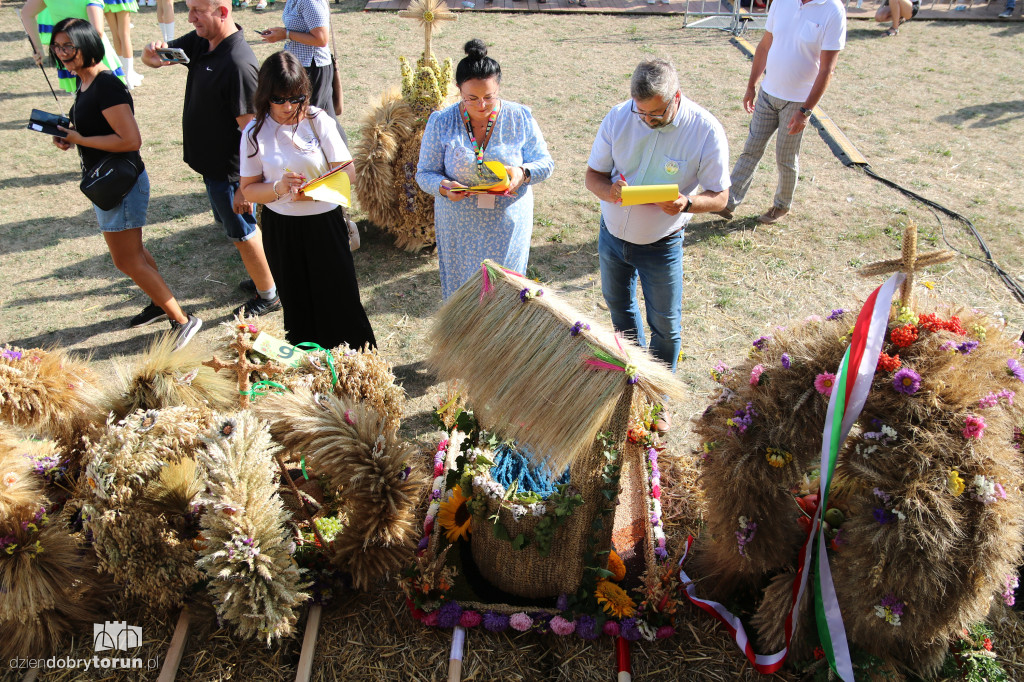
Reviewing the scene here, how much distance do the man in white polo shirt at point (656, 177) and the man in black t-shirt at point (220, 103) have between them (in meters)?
2.40

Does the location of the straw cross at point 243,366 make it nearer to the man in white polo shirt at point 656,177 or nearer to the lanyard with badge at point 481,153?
the lanyard with badge at point 481,153

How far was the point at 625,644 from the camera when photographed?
111 inches

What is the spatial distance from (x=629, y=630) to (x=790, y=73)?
15.1ft

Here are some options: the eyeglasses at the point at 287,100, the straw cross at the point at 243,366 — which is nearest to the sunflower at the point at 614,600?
the straw cross at the point at 243,366

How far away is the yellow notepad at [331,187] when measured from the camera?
353 cm

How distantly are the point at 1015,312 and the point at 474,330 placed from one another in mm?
4676

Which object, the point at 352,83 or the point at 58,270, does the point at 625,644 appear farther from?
the point at 352,83

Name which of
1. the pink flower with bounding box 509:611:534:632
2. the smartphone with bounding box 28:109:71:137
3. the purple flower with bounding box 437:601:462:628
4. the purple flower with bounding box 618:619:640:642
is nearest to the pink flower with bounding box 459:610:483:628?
the purple flower with bounding box 437:601:462:628

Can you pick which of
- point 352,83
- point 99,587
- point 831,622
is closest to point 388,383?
point 99,587

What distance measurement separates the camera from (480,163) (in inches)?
137

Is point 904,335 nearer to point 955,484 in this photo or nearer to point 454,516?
point 955,484

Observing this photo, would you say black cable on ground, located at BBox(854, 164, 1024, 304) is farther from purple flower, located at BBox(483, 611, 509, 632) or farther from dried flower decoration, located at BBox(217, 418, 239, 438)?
dried flower decoration, located at BBox(217, 418, 239, 438)


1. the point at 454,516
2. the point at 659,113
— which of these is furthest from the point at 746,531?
the point at 659,113

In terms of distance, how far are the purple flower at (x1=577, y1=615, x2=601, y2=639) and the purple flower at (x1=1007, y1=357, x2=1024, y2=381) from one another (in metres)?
1.87
